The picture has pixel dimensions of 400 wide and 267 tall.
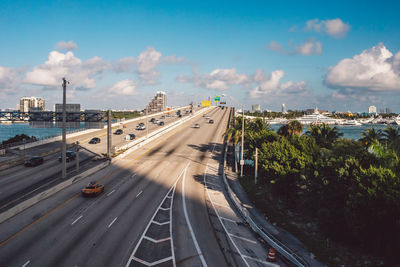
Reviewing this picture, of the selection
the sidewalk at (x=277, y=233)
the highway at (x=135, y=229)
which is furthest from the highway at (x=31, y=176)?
the sidewalk at (x=277, y=233)

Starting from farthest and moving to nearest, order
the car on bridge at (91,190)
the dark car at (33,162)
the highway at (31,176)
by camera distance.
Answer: the dark car at (33,162)
the highway at (31,176)
the car on bridge at (91,190)

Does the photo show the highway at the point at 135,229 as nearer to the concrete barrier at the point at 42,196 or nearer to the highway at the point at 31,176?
the concrete barrier at the point at 42,196

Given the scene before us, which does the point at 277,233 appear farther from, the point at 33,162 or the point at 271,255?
the point at 33,162

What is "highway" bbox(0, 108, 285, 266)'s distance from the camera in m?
16.1

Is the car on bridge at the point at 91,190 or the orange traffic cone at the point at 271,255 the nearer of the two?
the orange traffic cone at the point at 271,255

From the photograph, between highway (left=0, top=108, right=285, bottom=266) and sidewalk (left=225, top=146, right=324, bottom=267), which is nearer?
highway (left=0, top=108, right=285, bottom=266)

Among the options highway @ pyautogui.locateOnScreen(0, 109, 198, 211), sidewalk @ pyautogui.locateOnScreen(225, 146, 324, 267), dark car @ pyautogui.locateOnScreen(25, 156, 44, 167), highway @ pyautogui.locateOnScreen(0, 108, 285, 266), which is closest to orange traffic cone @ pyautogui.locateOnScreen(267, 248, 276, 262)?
highway @ pyautogui.locateOnScreen(0, 108, 285, 266)

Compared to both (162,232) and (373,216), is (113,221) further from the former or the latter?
(373,216)

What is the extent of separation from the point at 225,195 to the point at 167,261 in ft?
49.8

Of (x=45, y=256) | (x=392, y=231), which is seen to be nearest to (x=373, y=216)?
(x=392, y=231)

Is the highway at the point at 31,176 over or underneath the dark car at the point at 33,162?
underneath

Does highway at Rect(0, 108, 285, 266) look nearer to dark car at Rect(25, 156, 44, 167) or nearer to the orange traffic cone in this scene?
the orange traffic cone

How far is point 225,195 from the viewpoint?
99.0ft

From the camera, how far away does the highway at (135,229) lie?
16141mm
